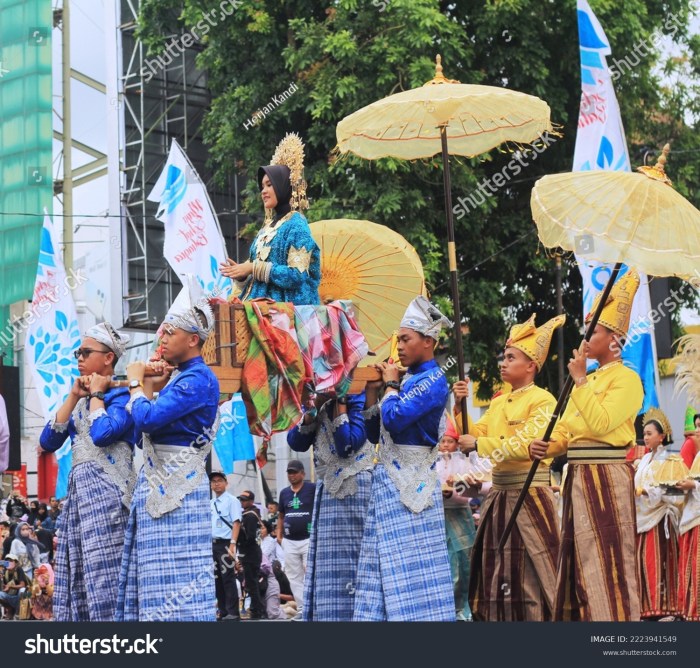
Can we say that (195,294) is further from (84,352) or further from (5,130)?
(5,130)

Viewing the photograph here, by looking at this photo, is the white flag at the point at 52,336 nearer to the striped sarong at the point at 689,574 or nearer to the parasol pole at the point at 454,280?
the striped sarong at the point at 689,574

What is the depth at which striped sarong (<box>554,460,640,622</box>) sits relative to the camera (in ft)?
25.2

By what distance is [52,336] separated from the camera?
1766cm

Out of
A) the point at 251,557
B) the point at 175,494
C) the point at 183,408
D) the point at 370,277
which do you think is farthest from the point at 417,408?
the point at 251,557

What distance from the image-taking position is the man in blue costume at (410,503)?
22.8 ft

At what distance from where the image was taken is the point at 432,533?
7082 millimetres

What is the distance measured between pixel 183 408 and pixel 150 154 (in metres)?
17.6

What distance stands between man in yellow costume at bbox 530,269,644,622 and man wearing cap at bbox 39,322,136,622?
A: 2.31 meters

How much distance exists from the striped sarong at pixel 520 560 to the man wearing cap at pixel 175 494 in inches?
84.1

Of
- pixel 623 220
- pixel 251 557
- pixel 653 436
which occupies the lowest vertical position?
pixel 251 557

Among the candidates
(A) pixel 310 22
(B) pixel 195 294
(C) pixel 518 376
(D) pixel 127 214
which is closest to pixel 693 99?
(A) pixel 310 22

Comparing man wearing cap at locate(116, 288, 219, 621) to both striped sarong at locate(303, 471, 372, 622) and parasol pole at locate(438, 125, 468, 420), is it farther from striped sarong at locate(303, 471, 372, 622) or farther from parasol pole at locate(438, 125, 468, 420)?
parasol pole at locate(438, 125, 468, 420)

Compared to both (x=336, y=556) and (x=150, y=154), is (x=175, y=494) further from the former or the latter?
(x=150, y=154)

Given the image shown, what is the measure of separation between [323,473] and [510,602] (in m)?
1.43
